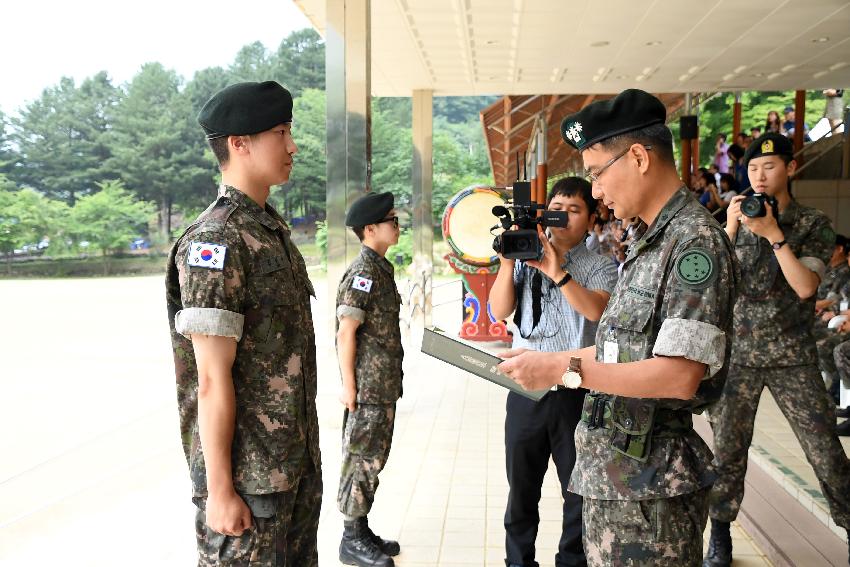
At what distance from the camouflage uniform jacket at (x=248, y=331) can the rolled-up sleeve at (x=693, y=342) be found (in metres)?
0.88

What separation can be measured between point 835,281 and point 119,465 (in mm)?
5276

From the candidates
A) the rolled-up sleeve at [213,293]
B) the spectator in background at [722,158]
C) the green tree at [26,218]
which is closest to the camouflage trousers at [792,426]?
the rolled-up sleeve at [213,293]

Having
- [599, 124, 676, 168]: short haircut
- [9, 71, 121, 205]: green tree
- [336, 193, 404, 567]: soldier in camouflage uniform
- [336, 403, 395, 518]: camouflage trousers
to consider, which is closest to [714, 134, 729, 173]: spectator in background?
[336, 193, 404, 567]: soldier in camouflage uniform

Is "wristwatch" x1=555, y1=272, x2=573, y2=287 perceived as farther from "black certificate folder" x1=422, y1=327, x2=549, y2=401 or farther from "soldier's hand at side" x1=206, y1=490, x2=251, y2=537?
"soldier's hand at side" x1=206, y1=490, x2=251, y2=537

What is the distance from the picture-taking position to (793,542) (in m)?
3.29

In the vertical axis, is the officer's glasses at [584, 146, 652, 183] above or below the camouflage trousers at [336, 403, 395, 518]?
above

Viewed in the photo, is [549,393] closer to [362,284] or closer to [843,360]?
[362,284]

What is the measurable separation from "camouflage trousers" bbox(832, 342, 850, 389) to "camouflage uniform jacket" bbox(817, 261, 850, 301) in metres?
0.52

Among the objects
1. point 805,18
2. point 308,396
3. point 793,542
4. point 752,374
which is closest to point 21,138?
point 308,396

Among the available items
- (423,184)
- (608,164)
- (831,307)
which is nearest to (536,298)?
(608,164)

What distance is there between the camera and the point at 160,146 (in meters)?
4.07

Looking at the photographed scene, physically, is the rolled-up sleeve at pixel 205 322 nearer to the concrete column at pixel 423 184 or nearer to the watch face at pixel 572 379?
the watch face at pixel 572 379

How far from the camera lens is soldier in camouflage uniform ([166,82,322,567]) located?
1698 mm

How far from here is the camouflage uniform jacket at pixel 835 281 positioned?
564 centimetres
